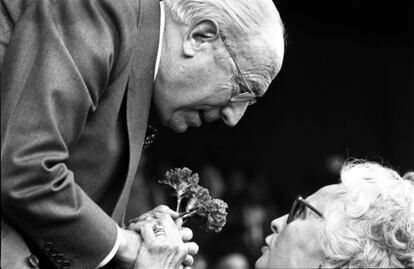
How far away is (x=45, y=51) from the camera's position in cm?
320

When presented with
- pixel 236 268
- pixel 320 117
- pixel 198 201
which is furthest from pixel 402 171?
pixel 198 201

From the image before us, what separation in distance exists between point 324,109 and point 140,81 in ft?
20.5

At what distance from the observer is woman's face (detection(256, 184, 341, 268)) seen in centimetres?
349

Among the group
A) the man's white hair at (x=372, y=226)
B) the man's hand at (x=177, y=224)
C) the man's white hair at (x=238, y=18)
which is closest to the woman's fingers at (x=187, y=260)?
the man's hand at (x=177, y=224)

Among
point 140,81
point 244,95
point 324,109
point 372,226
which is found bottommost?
point 324,109

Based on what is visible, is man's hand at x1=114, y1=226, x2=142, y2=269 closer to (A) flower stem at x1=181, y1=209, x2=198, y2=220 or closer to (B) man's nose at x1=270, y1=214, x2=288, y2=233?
(A) flower stem at x1=181, y1=209, x2=198, y2=220

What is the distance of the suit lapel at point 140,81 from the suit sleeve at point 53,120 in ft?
0.67

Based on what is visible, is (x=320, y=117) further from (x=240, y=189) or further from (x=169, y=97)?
(x=169, y=97)

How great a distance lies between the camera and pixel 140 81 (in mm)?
3555

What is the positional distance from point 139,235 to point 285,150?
6.11m

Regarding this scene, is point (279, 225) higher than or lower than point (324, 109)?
higher

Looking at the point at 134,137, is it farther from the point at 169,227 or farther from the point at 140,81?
the point at 169,227

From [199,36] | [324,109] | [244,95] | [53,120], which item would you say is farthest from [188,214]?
[324,109]

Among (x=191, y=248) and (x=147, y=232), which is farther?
→ (x=191, y=248)
